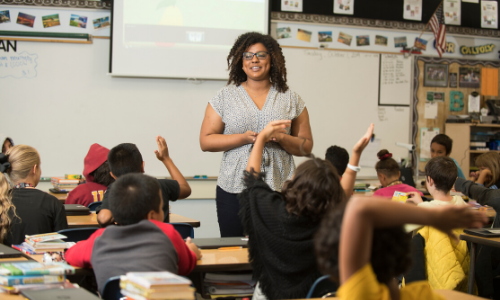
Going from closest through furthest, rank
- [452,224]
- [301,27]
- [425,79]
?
[452,224] < [301,27] < [425,79]

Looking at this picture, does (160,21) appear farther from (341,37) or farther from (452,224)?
(452,224)

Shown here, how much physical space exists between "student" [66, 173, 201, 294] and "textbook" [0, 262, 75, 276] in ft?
0.41

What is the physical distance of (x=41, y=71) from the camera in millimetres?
4469

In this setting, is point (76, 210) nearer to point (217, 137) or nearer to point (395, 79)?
point (217, 137)

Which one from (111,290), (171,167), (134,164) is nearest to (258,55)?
(171,167)

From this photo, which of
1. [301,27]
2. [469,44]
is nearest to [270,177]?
[301,27]

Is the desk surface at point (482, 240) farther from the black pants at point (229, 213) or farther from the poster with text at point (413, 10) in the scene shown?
the poster with text at point (413, 10)

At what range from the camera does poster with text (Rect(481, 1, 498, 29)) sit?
5680 mm

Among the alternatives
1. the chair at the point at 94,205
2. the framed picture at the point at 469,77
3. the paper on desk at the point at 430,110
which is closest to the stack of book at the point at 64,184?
the chair at the point at 94,205

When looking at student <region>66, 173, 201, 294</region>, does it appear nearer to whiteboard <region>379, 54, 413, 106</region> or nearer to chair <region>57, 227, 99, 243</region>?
chair <region>57, 227, 99, 243</region>

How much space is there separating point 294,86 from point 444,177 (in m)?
2.75

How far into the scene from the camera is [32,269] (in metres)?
1.35

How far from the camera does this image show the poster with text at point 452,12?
5.55 metres

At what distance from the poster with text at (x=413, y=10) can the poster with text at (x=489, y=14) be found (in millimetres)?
921
